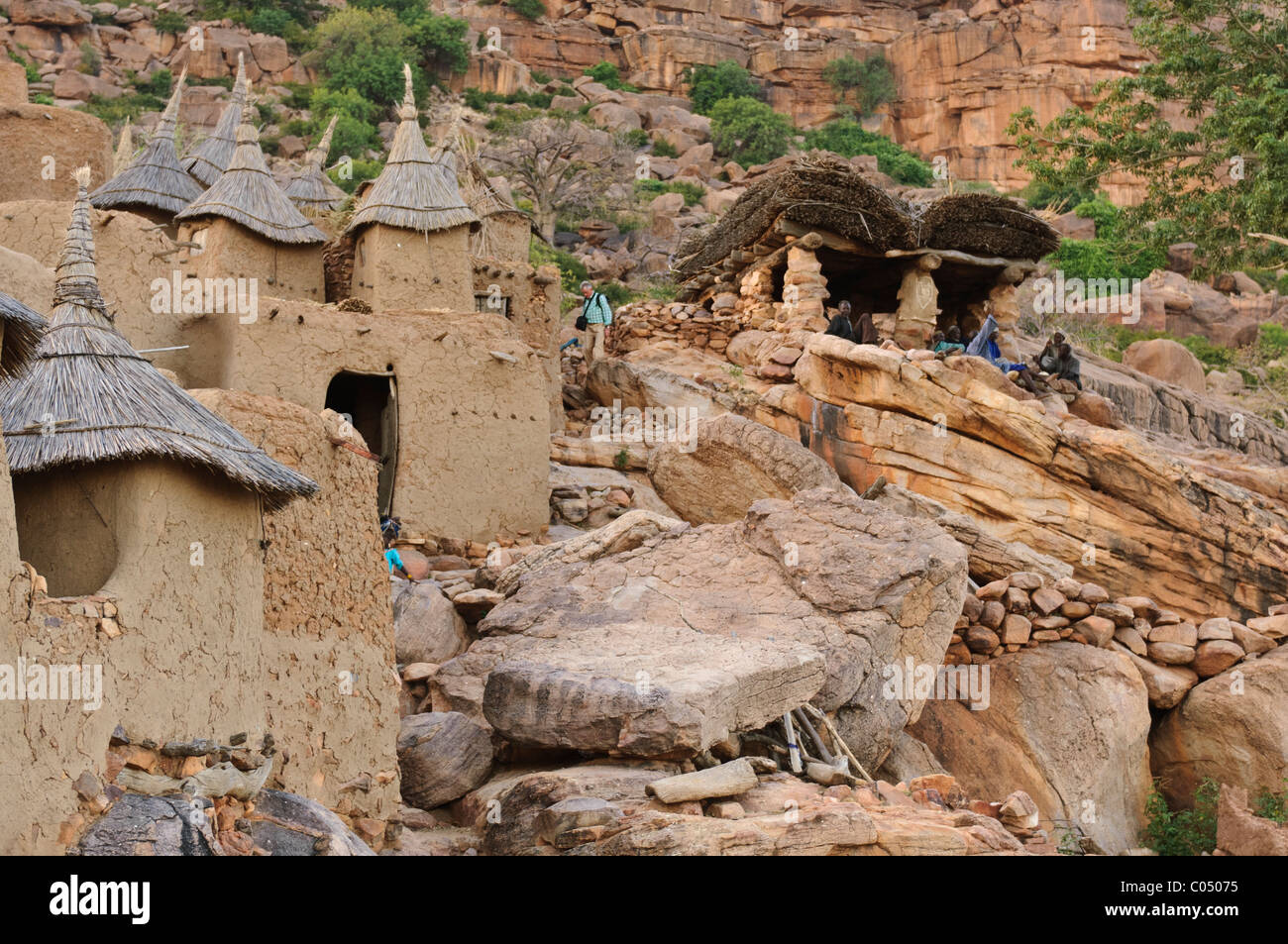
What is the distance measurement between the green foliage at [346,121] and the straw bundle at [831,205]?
95.5ft

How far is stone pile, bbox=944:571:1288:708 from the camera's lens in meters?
12.2

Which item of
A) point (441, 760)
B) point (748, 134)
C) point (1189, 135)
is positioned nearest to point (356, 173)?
point (748, 134)

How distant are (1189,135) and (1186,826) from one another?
402 inches

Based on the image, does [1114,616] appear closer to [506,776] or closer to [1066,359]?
[1066,359]

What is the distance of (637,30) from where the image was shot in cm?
6166

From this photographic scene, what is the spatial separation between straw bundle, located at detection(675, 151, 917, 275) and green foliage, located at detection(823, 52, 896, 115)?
145 ft

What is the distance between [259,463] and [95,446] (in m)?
0.83

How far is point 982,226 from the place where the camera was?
18844 millimetres

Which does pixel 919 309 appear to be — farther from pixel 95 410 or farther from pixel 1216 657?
pixel 95 410

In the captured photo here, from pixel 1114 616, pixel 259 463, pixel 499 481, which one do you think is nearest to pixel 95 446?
pixel 259 463

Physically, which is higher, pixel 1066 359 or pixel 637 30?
pixel 637 30

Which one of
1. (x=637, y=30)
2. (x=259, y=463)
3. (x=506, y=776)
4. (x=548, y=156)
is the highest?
(x=637, y=30)

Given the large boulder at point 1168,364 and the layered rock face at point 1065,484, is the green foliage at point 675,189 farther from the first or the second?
the layered rock face at point 1065,484
